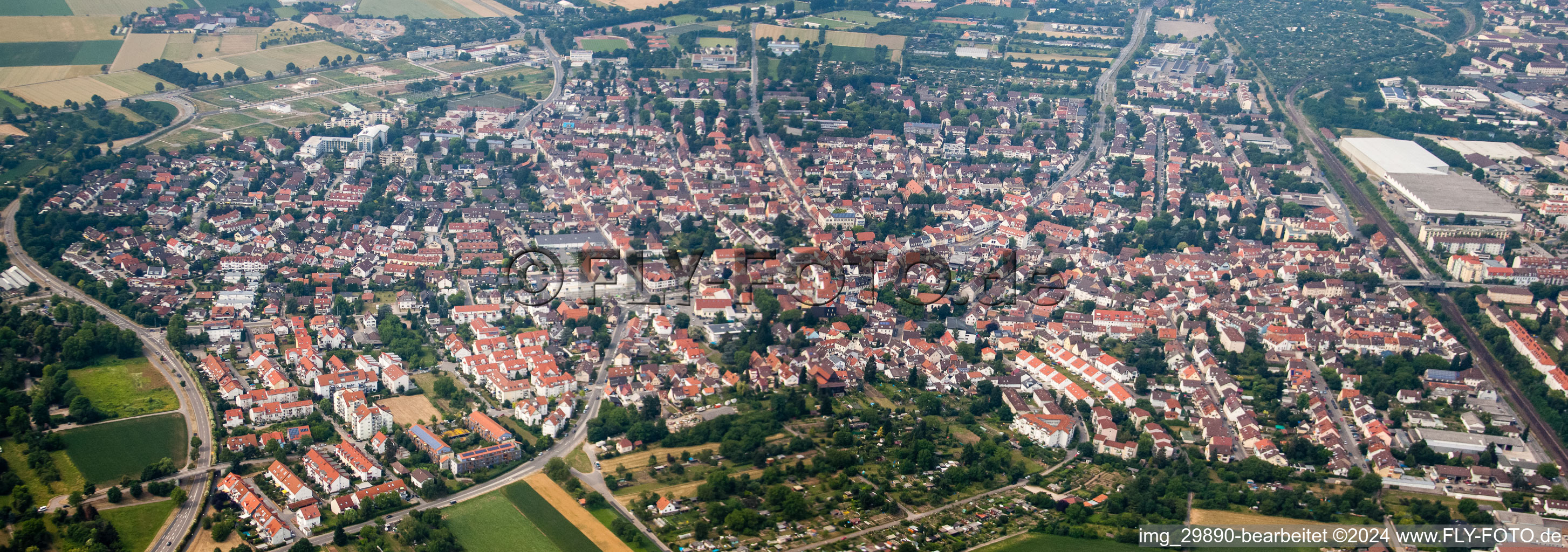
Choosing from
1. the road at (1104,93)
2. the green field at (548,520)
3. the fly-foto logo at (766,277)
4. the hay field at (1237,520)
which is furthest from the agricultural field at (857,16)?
the green field at (548,520)

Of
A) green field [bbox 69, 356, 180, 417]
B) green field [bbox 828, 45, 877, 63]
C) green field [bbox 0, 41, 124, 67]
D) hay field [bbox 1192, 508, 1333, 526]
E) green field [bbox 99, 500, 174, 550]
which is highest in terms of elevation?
green field [bbox 0, 41, 124, 67]

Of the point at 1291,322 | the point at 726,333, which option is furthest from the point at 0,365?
the point at 1291,322

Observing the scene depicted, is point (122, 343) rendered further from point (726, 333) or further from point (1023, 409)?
point (1023, 409)

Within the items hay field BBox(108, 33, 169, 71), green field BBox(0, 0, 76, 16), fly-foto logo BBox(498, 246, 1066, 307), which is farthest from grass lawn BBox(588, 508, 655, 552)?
green field BBox(0, 0, 76, 16)

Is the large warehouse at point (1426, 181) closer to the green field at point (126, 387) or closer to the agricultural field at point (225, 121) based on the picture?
the green field at point (126, 387)

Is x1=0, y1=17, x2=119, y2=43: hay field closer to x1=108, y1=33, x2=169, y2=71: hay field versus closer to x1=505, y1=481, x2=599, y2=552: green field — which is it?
x1=108, y1=33, x2=169, y2=71: hay field

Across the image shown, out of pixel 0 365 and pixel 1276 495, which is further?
pixel 0 365
